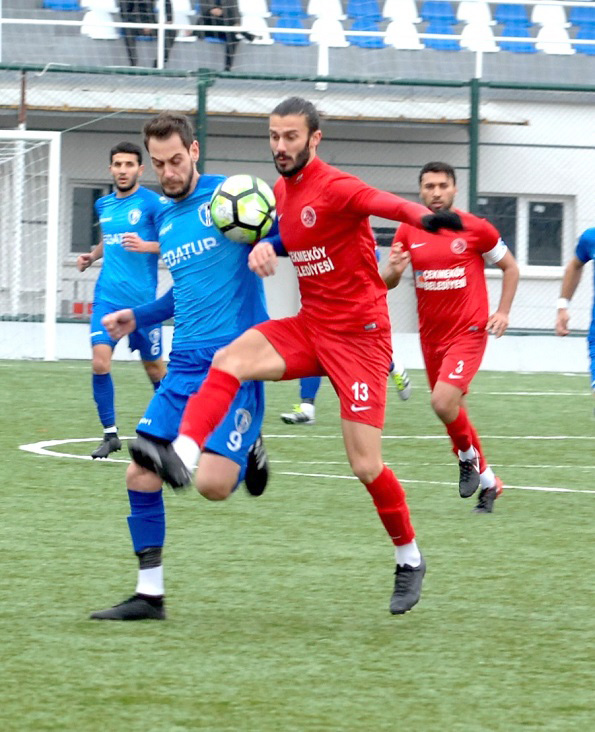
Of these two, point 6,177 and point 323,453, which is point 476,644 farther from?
point 6,177

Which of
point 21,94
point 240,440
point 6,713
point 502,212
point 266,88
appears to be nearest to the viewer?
point 6,713

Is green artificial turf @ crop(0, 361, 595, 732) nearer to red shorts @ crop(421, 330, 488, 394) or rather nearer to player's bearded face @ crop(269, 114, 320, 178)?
red shorts @ crop(421, 330, 488, 394)

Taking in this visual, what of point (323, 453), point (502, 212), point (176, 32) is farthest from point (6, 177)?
point (323, 453)

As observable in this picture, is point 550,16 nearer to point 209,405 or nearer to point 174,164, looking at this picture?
point 174,164

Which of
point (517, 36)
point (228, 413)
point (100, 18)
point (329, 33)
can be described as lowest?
point (228, 413)

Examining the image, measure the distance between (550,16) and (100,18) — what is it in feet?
22.7

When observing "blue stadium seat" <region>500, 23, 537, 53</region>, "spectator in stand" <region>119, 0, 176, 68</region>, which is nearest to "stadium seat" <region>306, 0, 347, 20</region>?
"spectator in stand" <region>119, 0, 176, 68</region>

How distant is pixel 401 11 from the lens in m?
22.4

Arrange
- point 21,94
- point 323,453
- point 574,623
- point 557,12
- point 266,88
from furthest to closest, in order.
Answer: point 557,12 < point 266,88 < point 21,94 < point 323,453 < point 574,623

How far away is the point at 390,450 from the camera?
34.6 ft

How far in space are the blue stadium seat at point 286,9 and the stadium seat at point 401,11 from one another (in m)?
1.22

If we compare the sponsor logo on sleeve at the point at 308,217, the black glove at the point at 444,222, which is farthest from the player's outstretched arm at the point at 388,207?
the sponsor logo on sleeve at the point at 308,217

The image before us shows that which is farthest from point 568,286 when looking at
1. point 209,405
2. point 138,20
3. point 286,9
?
point 286,9

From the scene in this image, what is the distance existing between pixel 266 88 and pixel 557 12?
5.47m
